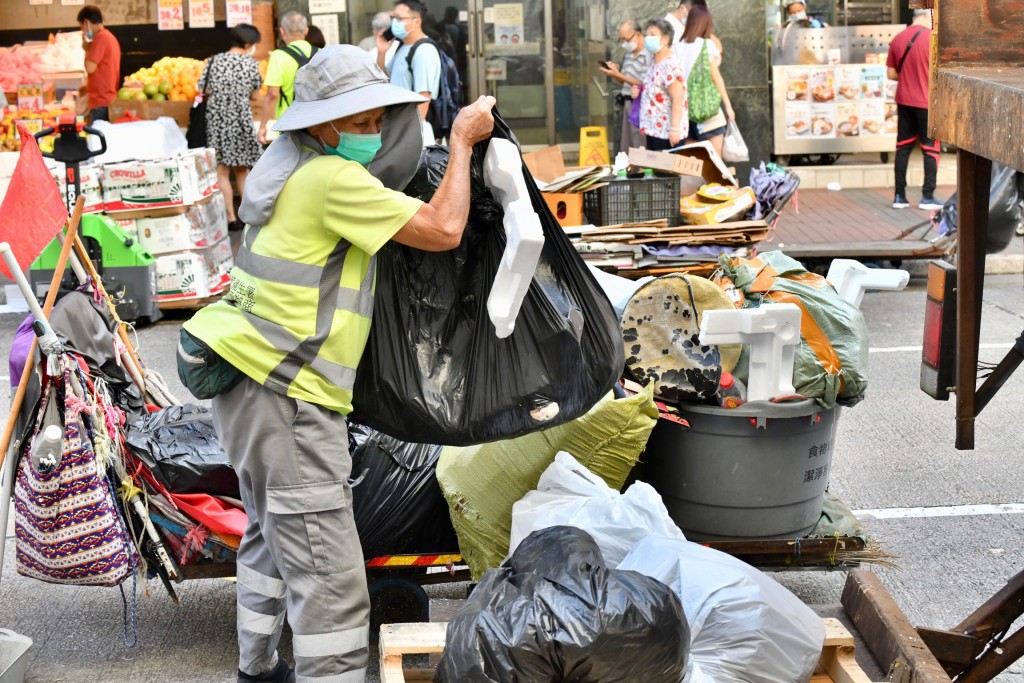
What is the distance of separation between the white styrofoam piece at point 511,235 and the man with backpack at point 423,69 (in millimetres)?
6664

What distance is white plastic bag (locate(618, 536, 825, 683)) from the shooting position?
9.98 ft

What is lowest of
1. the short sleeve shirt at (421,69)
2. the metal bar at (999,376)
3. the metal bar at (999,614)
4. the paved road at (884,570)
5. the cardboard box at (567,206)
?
the paved road at (884,570)

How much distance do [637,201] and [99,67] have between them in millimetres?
7354

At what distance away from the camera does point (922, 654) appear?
3.13m

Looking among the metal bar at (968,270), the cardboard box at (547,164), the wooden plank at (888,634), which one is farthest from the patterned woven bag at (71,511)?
the cardboard box at (547,164)

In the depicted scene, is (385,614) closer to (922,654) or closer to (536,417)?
(536,417)

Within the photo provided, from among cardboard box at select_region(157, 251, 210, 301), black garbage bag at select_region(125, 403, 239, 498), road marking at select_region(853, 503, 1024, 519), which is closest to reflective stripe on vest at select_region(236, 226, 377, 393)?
black garbage bag at select_region(125, 403, 239, 498)

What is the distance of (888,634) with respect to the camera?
329cm

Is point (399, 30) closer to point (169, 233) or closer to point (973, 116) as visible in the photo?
point (169, 233)

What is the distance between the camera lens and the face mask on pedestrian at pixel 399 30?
1018cm

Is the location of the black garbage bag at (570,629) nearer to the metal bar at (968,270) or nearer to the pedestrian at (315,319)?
the pedestrian at (315,319)

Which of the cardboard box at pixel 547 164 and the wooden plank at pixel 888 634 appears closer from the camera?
the wooden plank at pixel 888 634

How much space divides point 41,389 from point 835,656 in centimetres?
243

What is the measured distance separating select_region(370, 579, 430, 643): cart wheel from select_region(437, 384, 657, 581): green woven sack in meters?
0.26
